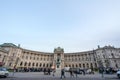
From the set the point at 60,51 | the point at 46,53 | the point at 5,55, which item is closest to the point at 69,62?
the point at 60,51

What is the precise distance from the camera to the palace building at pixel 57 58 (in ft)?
206

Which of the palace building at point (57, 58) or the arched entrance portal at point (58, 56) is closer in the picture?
the palace building at point (57, 58)

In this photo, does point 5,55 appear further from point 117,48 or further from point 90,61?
point 117,48

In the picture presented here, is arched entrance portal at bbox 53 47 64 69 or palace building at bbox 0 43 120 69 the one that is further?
arched entrance portal at bbox 53 47 64 69

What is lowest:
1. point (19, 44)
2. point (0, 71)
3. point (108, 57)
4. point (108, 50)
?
point (0, 71)

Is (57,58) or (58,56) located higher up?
(58,56)

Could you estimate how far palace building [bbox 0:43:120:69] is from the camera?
6269cm

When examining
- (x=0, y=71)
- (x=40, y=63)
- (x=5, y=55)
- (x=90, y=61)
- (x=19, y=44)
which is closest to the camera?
(x=0, y=71)

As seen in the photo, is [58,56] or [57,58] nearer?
[57,58]

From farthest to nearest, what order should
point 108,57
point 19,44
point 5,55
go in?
point 19,44, point 108,57, point 5,55

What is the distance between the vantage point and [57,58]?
80.4 m

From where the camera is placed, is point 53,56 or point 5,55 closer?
point 5,55

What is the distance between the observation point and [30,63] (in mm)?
80000

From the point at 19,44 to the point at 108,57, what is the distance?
6235cm
